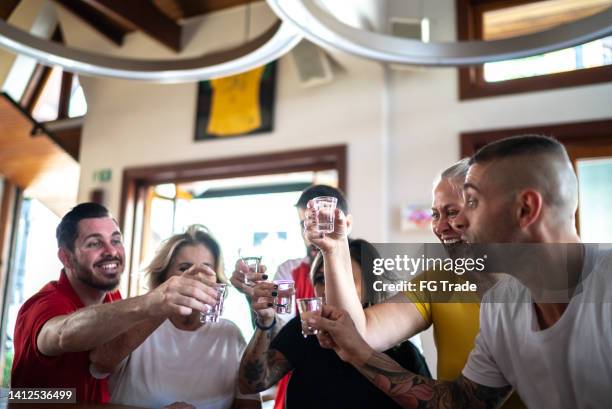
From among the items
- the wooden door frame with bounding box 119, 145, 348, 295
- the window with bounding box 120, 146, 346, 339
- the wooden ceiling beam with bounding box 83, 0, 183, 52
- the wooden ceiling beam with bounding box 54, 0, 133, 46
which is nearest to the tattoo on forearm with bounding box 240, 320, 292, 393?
the window with bounding box 120, 146, 346, 339

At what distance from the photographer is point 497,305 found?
1.27m

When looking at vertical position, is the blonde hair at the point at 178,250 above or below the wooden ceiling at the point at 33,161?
below

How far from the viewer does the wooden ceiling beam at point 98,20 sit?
4688 millimetres

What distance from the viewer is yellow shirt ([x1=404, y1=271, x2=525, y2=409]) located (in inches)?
55.6

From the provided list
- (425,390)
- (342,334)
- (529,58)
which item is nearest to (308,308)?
(342,334)

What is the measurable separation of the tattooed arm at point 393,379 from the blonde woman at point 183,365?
0.46m

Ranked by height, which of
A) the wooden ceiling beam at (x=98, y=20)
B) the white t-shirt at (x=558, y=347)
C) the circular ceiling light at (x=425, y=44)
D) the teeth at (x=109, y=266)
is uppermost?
the wooden ceiling beam at (x=98, y=20)

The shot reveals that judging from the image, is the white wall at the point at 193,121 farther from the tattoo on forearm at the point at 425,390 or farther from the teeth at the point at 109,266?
the tattoo on forearm at the point at 425,390

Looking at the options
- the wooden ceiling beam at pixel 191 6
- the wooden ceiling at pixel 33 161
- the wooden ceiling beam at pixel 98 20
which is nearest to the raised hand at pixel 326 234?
the wooden ceiling at pixel 33 161

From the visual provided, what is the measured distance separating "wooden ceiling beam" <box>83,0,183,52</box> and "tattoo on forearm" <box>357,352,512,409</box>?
11.7ft

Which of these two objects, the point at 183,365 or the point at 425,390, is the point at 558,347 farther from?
the point at 183,365

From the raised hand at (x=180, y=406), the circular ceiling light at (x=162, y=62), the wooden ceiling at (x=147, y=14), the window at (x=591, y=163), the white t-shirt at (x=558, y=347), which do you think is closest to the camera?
the white t-shirt at (x=558, y=347)

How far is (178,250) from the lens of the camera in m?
1.93

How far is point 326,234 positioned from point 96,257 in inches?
35.7
